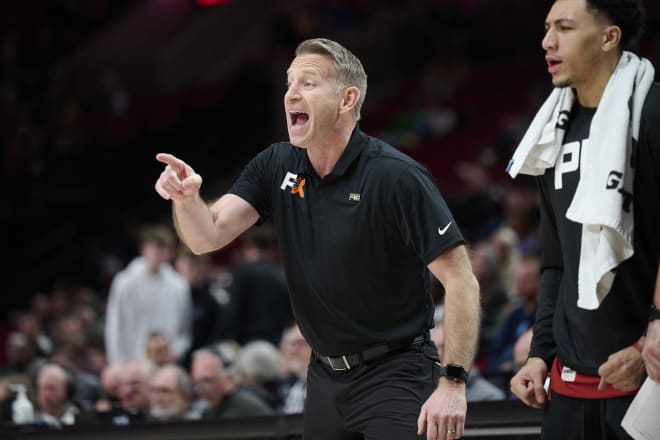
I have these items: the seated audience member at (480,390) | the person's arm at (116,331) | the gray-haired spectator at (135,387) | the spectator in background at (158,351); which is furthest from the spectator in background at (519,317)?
the person's arm at (116,331)

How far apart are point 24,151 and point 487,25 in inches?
263

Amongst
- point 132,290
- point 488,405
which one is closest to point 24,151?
point 132,290

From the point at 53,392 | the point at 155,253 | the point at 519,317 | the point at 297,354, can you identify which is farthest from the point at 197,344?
the point at 519,317

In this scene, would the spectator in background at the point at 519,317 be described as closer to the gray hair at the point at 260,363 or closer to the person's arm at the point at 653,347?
the gray hair at the point at 260,363

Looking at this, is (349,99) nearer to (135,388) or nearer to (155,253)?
(135,388)

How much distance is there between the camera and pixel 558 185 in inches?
128

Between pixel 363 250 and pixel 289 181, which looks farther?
pixel 289 181

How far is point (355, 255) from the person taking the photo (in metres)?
3.52

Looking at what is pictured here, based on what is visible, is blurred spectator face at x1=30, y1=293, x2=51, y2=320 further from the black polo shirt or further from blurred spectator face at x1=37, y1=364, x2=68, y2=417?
the black polo shirt

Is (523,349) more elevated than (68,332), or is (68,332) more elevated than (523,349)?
(68,332)

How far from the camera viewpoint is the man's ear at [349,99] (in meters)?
3.64

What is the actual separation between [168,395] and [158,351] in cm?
145

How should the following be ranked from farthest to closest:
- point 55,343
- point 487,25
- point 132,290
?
1. point 487,25
2. point 55,343
3. point 132,290

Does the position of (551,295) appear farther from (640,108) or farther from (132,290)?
(132,290)
